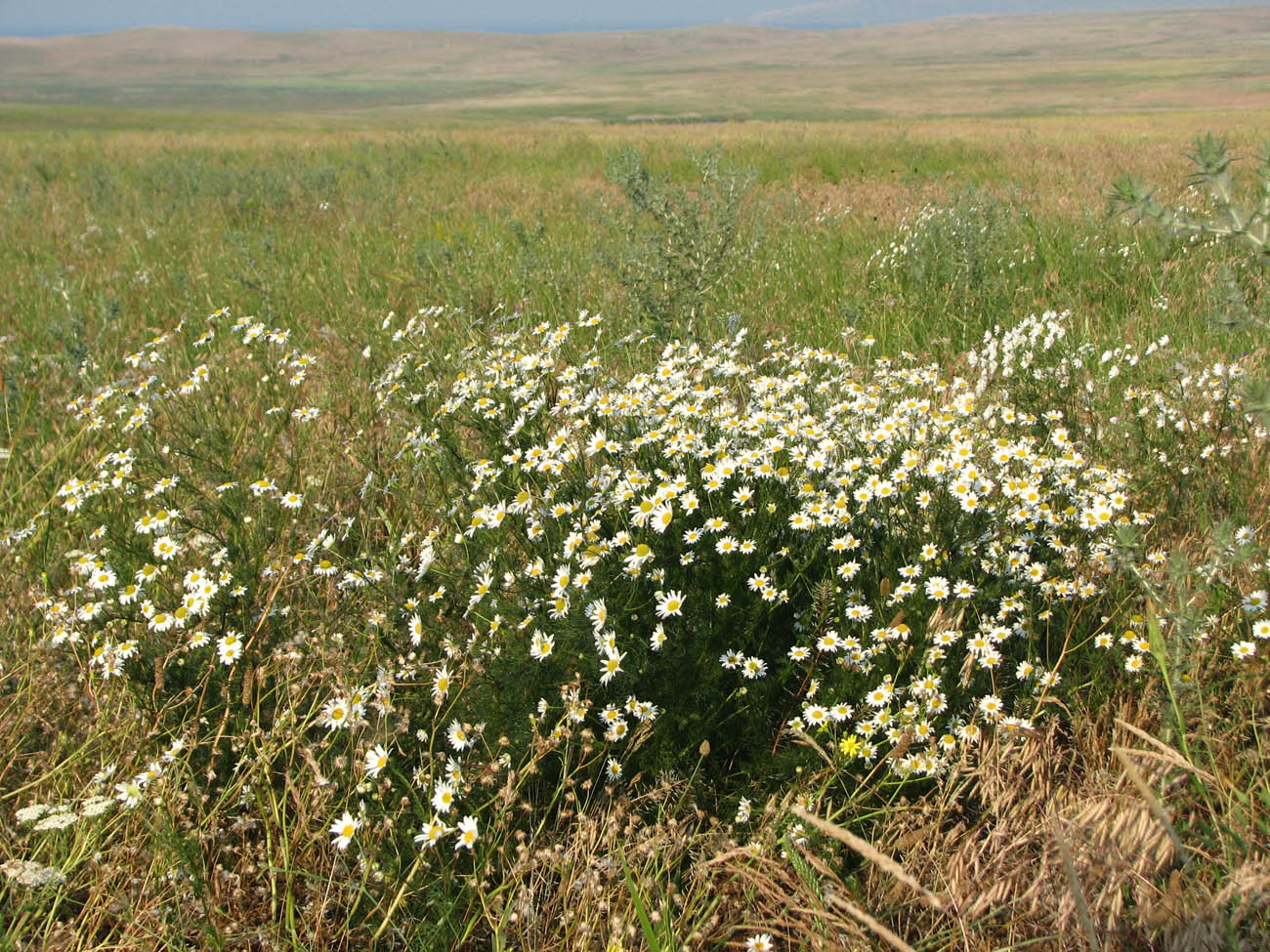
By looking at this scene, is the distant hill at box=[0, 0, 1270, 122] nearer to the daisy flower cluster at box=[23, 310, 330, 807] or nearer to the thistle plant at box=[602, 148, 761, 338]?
the thistle plant at box=[602, 148, 761, 338]

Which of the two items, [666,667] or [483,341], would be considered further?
[483,341]

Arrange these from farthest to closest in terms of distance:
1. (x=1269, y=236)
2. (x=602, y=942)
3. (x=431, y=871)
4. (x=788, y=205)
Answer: (x=788, y=205) < (x=431, y=871) < (x=602, y=942) < (x=1269, y=236)

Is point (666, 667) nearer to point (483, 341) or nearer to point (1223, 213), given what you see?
point (1223, 213)

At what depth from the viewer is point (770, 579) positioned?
2.16 metres

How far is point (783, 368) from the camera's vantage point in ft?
11.1

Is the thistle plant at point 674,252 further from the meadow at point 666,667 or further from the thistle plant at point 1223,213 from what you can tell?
the thistle plant at point 1223,213

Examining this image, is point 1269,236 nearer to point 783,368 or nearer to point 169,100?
point 783,368

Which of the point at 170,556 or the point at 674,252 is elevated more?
the point at 674,252

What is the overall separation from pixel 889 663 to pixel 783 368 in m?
1.58

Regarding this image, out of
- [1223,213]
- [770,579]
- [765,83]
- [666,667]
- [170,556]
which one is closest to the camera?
[1223,213]

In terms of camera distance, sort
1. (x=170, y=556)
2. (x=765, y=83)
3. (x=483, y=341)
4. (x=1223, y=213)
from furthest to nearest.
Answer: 1. (x=765, y=83)
2. (x=483, y=341)
3. (x=170, y=556)
4. (x=1223, y=213)

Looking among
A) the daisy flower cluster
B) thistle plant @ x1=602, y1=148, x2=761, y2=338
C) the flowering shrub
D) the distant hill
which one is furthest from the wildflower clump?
the distant hill

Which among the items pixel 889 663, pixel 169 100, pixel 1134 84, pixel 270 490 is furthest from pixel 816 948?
pixel 169 100

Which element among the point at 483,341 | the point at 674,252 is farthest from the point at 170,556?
the point at 674,252
